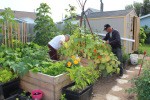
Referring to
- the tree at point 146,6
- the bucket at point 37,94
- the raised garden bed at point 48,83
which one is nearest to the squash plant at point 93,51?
the raised garden bed at point 48,83

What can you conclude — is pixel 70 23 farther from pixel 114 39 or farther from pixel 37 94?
pixel 37 94

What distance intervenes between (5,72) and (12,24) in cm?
188

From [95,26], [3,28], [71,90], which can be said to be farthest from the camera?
[95,26]

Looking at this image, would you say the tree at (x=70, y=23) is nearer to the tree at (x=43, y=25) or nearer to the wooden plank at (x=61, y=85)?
the tree at (x=43, y=25)

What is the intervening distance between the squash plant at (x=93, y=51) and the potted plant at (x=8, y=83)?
58.5 inches

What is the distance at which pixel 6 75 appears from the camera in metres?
4.05

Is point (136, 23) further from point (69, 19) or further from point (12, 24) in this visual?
point (12, 24)

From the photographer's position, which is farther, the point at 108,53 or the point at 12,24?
the point at 12,24

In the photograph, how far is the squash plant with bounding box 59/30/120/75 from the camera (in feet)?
15.0

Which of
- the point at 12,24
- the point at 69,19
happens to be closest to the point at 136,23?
the point at 69,19


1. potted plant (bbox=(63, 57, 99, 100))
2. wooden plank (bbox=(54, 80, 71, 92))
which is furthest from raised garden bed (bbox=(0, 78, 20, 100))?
potted plant (bbox=(63, 57, 99, 100))

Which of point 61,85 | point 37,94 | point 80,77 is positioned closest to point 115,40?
point 80,77

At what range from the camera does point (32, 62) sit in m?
4.26

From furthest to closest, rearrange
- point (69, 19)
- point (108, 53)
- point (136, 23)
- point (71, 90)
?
point (136, 23)
point (69, 19)
point (108, 53)
point (71, 90)
